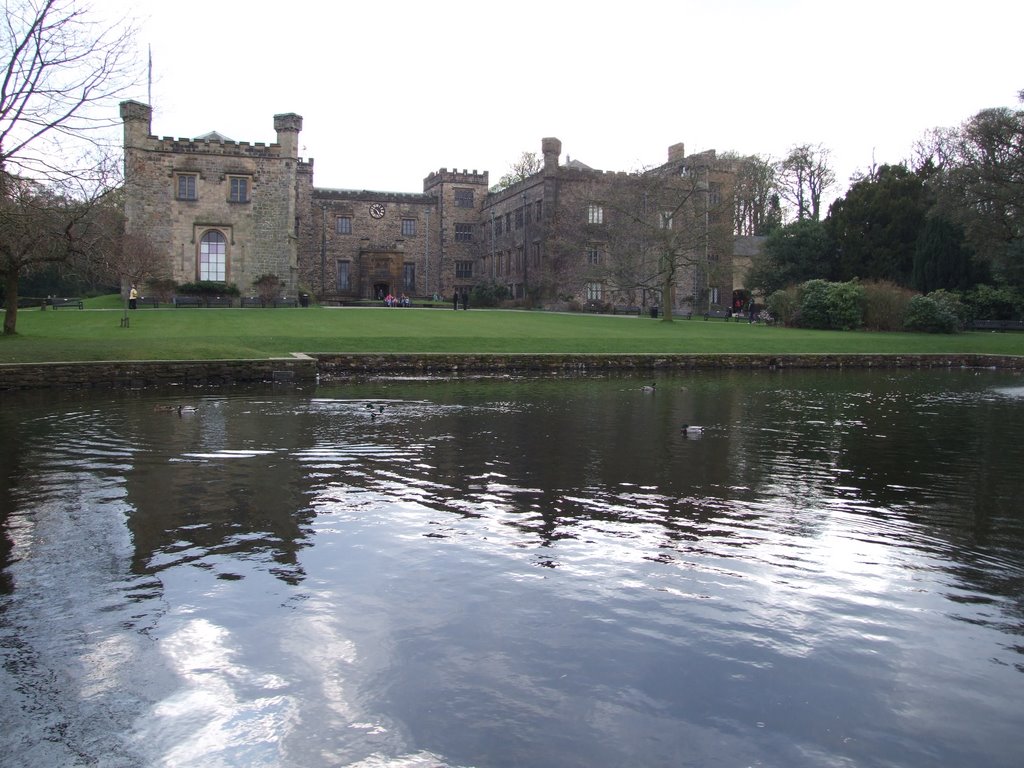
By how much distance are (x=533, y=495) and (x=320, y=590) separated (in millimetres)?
3244

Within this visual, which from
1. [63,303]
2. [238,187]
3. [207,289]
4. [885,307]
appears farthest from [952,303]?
[63,303]

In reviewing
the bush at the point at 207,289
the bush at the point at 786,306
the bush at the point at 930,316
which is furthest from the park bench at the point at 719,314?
the bush at the point at 207,289

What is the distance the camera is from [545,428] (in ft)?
43.5

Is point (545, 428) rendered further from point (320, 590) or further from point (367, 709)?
point (367, 709)

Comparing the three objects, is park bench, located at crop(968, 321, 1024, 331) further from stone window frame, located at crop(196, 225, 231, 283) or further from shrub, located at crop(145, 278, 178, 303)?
shrub, located at crop(145, 278, 178, 303)

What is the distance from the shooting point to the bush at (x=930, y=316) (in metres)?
38.6

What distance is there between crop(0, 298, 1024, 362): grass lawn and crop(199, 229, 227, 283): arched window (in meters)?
7.45

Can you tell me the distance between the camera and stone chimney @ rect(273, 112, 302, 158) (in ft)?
151

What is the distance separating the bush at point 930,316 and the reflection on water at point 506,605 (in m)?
30.1

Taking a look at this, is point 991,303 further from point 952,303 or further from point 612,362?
point 612,362

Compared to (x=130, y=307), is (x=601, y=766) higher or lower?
lower

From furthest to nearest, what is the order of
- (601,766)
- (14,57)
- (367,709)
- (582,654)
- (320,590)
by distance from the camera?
(14,57) → (320,590) → (582,654) → (367,709) → (601,766)

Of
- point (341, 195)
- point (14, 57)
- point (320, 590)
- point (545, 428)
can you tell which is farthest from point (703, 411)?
point (341, 195)

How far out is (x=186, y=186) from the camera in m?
45.9
